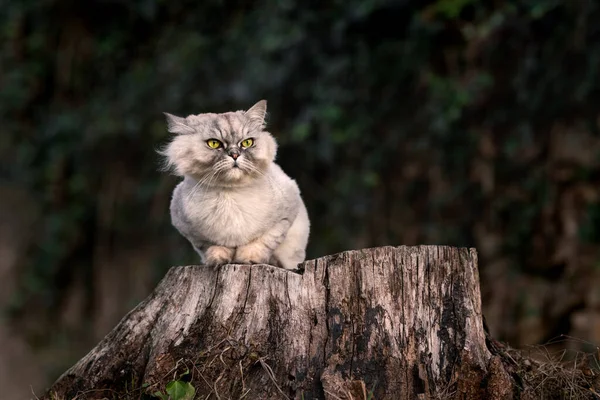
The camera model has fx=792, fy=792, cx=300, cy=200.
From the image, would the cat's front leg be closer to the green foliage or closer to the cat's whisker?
the cat's whisker

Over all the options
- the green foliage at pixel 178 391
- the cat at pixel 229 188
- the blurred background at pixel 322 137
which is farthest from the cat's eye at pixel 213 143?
the blurred background at pixel 322 137

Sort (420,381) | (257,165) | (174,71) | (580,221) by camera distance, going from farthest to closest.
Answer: (174,71) → (580,221) → (257,165) → (420,381)

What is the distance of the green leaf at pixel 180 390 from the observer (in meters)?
3.01

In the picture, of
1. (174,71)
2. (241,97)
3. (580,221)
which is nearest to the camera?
(580,221)

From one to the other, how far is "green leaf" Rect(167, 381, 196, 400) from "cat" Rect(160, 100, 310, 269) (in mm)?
690

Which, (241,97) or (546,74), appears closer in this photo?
(546,74)

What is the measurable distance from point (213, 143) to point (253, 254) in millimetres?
553

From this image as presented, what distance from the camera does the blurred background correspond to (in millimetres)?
5824

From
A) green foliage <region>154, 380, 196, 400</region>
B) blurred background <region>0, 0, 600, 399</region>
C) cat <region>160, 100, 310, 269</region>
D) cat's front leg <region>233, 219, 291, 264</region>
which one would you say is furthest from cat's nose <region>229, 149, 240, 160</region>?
blurred background <region>0, 0, 600, 399</region>

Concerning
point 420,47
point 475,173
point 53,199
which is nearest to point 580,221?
point 475,173

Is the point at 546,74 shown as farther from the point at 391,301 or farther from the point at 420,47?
the point at 391,301

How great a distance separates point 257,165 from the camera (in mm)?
3732

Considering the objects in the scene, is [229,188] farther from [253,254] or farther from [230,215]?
[253,254]

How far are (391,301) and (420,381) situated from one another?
0.34 metres
